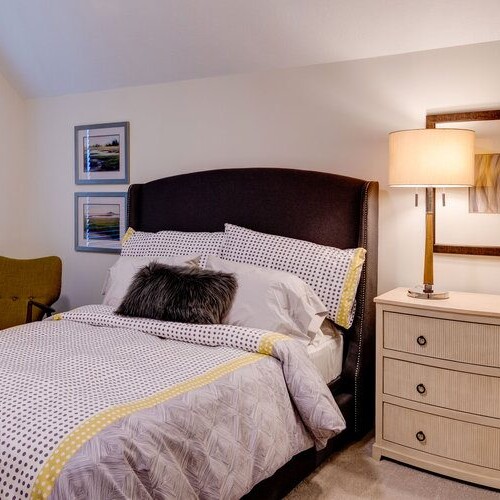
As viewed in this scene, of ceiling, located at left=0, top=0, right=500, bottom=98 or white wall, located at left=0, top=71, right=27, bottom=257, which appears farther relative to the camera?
white wall, located at left=0, top=71, right=27, bottom=257

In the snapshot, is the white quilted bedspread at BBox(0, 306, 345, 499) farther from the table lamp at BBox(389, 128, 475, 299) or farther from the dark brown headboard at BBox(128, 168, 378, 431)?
the table lamp at BBox(389, 128, 475, 299)

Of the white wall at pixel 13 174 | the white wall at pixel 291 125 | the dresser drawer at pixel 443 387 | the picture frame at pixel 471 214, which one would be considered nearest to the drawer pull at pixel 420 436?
the dresser drawer at pixel 443 387

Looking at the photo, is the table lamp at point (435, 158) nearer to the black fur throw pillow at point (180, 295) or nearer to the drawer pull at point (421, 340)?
the drawer pull at point (421, 340)

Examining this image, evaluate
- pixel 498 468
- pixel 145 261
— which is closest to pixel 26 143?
pixel 145 261

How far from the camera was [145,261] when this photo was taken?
3021 millimetres

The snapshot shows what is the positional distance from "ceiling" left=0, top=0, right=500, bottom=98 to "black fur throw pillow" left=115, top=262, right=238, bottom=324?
132 centimetres

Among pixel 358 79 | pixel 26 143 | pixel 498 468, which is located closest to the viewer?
pixel 498 468

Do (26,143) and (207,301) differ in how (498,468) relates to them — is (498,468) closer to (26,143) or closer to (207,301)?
(207,301)

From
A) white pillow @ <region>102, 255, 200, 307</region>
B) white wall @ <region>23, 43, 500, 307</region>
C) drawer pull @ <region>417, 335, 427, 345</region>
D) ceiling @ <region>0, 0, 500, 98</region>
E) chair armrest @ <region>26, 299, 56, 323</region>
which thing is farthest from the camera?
chair armrest @ <region>26, 299, 56, 323</region>

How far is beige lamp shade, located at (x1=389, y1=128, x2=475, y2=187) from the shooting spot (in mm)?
2475

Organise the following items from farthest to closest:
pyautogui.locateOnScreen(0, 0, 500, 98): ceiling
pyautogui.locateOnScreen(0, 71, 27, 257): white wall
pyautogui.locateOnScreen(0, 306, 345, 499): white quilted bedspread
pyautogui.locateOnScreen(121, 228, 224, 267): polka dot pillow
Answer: pyautogui.locateOnScreen(0, 71, 27, 257): white wall < pyautogui.locateOnScreen(121, 228, 224, 267): polka dot pillow < pyautogui.locateOnScreen(0, 0, 500, 98): ceiling < pyautogui.locateOnScreen(0, 306, 345, 499): white quilted bedspread

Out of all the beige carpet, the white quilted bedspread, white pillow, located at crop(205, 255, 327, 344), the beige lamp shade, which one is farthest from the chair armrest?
the beige lamp shade

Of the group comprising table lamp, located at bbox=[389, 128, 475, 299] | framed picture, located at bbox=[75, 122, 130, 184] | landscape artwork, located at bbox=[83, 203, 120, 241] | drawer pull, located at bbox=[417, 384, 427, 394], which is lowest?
drawer pull, located at bbox=[417, 384, 427, 394]

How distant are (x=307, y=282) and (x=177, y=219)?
41.9 inches
